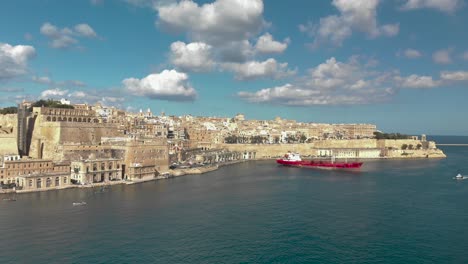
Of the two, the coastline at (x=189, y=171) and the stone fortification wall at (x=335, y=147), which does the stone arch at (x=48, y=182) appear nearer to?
the coastline at (x=189, y=171)

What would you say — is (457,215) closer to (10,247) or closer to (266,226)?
(266,226)

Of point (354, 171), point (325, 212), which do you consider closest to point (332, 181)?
point (354, 171)

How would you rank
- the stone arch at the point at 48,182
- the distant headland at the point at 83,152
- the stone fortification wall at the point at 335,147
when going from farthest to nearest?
the stone fortification wall at the point at 335,147
the distant headland at the point at 83,152
the stone arch at the point at 48,182

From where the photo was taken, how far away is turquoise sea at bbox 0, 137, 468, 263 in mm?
12703

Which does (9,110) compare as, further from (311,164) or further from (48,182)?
(311,164)

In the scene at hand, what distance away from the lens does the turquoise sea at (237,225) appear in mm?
12703

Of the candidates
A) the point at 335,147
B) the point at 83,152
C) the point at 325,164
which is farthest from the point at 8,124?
the point at 335,147

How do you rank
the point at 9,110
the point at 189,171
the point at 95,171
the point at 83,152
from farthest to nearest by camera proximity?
the point at 9,110 < the point at 189,171 < the point at 83,152 < the point at 95,171

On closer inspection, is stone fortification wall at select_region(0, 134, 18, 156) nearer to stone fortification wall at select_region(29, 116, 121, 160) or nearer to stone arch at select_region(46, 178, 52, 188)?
stone fortification wall at select_region(29, 116, 121, 160)

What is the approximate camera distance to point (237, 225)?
16.1 meters

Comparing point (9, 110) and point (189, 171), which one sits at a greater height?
point (9, 110)

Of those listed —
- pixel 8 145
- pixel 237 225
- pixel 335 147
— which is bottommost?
pixel 237 225

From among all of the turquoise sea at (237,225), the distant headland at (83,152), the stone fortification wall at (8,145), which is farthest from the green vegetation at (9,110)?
the turquoise sea at (237,225)

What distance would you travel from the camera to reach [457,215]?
59.0ft
